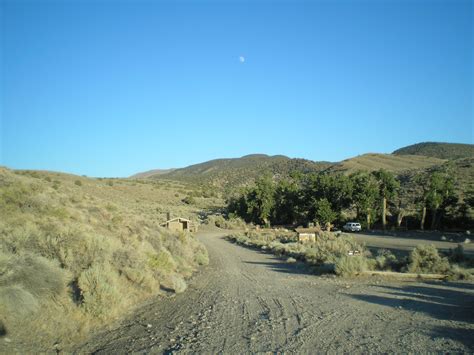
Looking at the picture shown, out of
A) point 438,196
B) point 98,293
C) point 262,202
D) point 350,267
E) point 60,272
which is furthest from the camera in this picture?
point 262,202

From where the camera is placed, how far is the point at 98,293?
10500 millimetres

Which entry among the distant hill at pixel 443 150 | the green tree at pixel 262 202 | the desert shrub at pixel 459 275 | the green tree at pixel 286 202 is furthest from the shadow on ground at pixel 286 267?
the distant hill at pixel 443 150

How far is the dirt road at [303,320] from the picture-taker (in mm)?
8133

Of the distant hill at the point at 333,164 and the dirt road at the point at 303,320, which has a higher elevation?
the distant hill at the point at 333,164

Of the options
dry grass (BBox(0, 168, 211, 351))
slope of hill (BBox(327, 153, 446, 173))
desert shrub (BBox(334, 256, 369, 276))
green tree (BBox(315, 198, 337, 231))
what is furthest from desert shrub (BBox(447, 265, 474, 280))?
slope of hill (BBox(327, 153, 446, 173))

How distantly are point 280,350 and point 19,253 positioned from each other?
760 cm

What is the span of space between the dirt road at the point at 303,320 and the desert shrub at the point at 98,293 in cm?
61

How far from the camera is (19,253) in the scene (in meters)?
11.2

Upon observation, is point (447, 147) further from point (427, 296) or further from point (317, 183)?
point (427, 296)

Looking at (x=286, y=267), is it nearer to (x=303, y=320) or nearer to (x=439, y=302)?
(x=439, y=302)

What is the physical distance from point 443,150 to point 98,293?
14125cm

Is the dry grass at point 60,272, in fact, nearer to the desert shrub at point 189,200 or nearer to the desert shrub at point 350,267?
the desert shrub at point 350,267

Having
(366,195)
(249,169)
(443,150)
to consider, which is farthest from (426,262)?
(443,150)

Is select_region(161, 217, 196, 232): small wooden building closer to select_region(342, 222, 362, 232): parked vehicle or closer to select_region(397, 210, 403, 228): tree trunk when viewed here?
select_region(342, 222, 362, 232): parked vehicle
